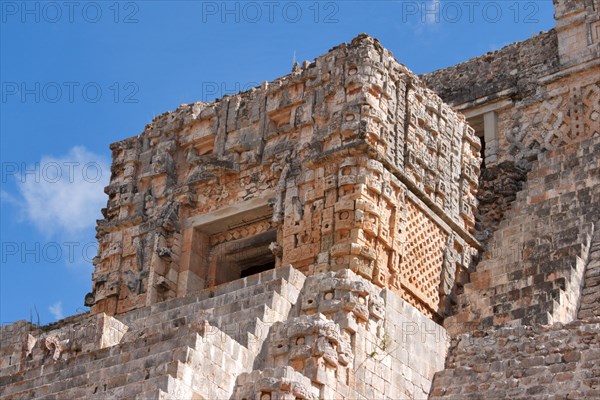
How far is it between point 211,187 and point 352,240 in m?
3.30

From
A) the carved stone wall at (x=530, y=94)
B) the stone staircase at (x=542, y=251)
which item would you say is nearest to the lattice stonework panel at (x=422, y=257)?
the stone staircase at (x=542, y=251)

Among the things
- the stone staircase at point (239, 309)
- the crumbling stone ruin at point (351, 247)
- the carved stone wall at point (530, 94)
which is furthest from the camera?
the carved stone wall at point (530, 94)

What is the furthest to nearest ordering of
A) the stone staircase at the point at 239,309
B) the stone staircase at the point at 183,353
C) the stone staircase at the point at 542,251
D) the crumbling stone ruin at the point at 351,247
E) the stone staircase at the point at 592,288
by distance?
the stone staircase at the point at 542,251 → the stone staircase at the point at 592,288 → the stone staircase at the point at 239,309 → the crumbling stone ruin at the point at 351,247 → the stone staircase at the point at 183,353

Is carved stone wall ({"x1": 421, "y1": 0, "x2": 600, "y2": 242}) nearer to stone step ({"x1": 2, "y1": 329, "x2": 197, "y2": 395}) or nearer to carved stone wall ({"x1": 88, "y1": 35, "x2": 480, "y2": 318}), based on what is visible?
carved stone wall ({"x1": 88, "y1": 35, "x2": 480, "y2": 318})

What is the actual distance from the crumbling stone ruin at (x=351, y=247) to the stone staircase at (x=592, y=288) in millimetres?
34

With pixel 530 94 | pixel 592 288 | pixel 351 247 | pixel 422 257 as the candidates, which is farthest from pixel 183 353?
pixel 530 94

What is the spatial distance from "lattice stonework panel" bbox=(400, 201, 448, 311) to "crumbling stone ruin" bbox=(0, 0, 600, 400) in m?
0.03

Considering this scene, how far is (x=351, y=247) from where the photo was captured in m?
18.2

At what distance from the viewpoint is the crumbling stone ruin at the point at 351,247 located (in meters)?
15.6

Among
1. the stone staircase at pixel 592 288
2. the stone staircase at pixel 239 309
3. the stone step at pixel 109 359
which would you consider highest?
the stone staircase at pixel 592 288

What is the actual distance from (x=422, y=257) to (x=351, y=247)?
1631mm

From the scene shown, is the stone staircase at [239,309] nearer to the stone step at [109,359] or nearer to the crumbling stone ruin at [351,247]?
the crumbling stone ruin at [351,247]

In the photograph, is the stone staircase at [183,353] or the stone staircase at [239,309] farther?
the stone staircase at [239,309]

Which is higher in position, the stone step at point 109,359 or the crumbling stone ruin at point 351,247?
the crumbling stone ruin at point 351,247
